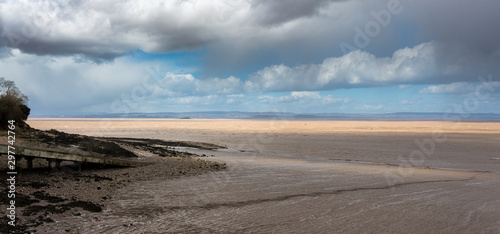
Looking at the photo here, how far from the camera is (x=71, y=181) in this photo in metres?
11.9

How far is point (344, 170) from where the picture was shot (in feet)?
57.1

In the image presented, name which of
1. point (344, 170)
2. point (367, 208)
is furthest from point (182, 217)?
point (344, 170)

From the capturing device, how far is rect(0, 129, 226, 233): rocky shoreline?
27.3 ft

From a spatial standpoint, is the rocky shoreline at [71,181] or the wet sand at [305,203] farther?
the rocky shoreline at [71,181]

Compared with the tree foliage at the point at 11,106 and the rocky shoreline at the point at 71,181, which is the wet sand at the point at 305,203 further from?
the tree foliage at the point at 11,106

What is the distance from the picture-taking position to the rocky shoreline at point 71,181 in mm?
8312

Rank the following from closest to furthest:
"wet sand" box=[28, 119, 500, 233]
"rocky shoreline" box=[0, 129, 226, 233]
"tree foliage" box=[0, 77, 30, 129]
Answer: "wet sand" box=[28, 119, 500, 233]
"rocky shoreline" box=[0, 129, 226, 233]
"tree foliage" box=[0, 77, 30, 129]

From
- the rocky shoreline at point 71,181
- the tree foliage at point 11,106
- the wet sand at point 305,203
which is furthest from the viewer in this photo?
the tree foliage at point 11,106

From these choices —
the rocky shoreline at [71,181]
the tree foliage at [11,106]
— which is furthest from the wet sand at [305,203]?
the tree foliage at [11,106]

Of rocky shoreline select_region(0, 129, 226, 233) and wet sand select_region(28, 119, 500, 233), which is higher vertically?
rocky shoreline select_region(0, 129, 226, 233)

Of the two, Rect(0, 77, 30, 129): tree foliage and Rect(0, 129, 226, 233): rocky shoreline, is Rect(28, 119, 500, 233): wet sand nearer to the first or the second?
Rect(0, 129, 226, 233): rocky shoreline

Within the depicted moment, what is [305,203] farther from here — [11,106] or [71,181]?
[11,106]

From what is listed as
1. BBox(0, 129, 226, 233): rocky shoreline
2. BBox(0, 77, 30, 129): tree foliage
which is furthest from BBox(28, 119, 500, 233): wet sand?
BBox(0, 77, 30, 129): tree foliage

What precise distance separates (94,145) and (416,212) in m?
16.9
